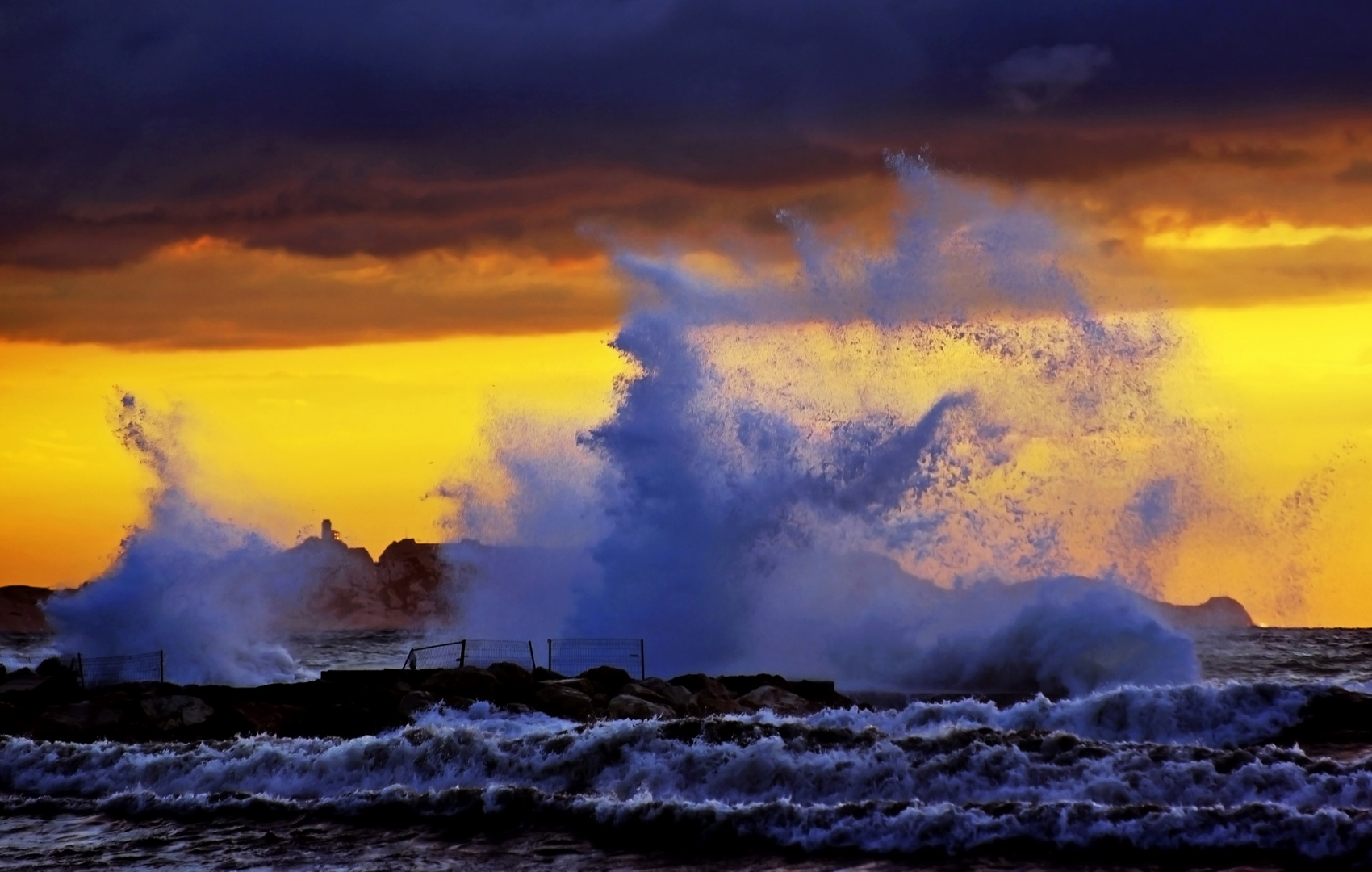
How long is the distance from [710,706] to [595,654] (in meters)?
15.1

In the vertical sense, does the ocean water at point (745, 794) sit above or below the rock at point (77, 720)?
below

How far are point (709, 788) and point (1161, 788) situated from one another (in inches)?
210

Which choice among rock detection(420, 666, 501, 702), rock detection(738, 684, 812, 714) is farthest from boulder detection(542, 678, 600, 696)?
rock detection(738, 684, 812, 714)

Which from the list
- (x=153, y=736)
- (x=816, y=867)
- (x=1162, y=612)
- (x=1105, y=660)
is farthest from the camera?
(x=1162, y=612)

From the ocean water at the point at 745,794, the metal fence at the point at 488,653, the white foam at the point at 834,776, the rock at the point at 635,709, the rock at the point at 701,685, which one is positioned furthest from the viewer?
the metal fence at the point at 488,653

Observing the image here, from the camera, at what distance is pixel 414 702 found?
79.9ft

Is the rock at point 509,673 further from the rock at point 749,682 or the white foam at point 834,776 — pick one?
the rock at point 749,682

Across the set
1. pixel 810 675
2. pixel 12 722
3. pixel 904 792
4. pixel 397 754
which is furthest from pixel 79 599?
pixel 904 792

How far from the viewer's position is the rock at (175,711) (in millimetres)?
24219

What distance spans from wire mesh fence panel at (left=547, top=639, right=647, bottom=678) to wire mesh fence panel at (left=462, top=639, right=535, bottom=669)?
2.90 ft

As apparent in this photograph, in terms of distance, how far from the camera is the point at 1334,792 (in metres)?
15.8

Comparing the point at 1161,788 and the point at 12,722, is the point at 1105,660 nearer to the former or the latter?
the point at 1161,788

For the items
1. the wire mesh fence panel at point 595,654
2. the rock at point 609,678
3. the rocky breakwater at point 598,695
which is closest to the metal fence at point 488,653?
the wire mesh fence panel at point 595,654

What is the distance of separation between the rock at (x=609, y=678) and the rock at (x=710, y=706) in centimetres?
167
